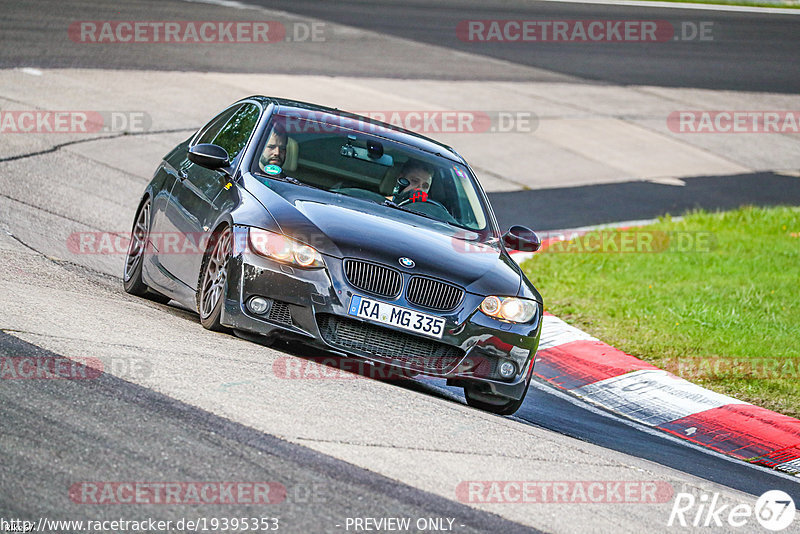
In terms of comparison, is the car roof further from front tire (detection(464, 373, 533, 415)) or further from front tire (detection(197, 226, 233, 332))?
front tire (detection(464, 373, 533, 415))

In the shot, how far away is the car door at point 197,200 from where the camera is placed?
7.80 meters

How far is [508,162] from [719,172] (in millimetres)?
4235

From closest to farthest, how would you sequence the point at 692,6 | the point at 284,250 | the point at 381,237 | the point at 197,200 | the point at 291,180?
the point at 284,250 → the point at 381,237 → the point at 291,180 → the point at 197,200 → the point at 692,6

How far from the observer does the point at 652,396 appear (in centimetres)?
902

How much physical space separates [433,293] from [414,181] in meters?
1.54

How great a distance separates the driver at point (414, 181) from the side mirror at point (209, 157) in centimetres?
120

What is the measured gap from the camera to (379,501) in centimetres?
492

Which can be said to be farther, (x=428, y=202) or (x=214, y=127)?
(x=214, y=127)

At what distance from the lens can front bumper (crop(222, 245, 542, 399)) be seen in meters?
6.92

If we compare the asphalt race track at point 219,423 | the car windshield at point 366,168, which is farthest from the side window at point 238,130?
the asphalt race track at point 219,423

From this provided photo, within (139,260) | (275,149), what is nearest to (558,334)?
(275,149)

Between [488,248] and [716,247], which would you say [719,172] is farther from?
[488,248]

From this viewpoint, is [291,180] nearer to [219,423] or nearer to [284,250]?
[284,250]

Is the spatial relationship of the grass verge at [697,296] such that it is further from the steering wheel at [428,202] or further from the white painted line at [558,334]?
the steering wheel at [428,202]
